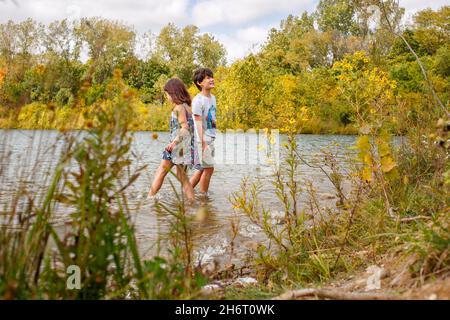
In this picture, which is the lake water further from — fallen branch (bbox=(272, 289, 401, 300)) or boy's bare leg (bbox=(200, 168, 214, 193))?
fallen branch (bbox=(272, 289, 401, 300))

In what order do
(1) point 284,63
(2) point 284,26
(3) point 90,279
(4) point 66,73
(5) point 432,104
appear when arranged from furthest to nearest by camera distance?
(2) point 284,26, (1) point 284,63, (5) point 432,104, (4) point 66,73, (3) point 90,279

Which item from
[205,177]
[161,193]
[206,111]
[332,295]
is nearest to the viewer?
[332,295]

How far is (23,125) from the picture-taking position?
90.3 inches

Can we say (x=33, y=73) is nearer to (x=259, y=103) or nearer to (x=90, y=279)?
(x=90, y=279)

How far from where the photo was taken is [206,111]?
6766mm

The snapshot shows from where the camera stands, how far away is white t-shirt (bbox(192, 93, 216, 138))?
6.64m

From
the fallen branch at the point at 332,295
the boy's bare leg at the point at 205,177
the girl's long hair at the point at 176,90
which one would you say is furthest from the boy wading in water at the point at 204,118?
the fallen branch at the point at 332,295

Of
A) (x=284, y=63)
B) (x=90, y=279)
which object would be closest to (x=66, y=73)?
(x=90, y=279)

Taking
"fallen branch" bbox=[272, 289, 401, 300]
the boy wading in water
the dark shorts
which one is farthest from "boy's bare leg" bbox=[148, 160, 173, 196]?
"fallen branch" bbox=[272, 289, 401, 300]

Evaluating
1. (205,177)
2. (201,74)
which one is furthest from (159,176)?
(201,74)

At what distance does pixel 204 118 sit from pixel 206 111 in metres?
0.11

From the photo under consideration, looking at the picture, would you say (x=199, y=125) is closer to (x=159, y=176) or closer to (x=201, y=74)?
(x=201, y=74)

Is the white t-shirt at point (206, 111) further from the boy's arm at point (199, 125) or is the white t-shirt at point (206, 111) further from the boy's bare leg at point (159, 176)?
the boy's bare leg at point (159, 176)
